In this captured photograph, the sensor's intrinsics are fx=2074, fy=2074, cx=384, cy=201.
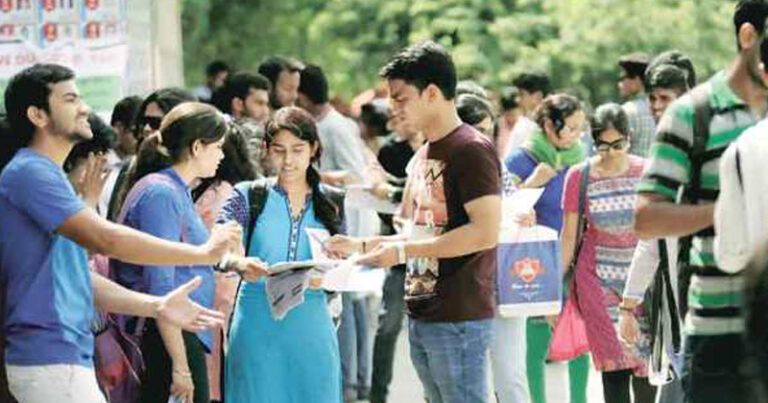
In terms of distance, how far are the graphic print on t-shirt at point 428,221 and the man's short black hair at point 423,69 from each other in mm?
316

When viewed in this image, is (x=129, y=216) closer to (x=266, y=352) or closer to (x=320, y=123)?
(x=266, y=352)

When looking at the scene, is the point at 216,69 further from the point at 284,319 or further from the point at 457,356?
the point at 457,356

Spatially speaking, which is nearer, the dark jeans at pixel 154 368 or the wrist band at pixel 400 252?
the wrist band at pixel 400 252

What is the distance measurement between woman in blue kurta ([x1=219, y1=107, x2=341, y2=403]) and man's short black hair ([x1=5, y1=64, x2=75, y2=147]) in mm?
1683

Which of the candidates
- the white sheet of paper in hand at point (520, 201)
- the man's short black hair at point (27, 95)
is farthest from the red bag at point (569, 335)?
the man's short black hair at point (27, 95)

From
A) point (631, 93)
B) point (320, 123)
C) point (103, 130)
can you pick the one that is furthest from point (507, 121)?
point (103, 130)

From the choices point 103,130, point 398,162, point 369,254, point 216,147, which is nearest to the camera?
point 369,254

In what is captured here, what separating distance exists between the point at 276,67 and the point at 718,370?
30.5 feet

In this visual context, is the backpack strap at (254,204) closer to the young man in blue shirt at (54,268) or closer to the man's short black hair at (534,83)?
the young man in blue shirt at (54,268)

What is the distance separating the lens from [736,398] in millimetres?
6418

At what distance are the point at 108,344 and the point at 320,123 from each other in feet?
19.7

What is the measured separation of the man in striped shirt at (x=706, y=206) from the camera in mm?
6445

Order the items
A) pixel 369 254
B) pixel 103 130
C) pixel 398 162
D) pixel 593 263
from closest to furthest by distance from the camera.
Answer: pixel 369 254 → pixel 103 130 → pixel 593 263 → pixel 398 162

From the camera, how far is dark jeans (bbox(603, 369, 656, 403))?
11.2m
